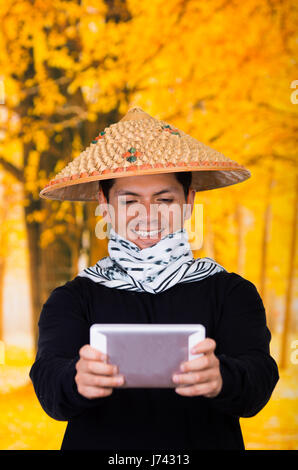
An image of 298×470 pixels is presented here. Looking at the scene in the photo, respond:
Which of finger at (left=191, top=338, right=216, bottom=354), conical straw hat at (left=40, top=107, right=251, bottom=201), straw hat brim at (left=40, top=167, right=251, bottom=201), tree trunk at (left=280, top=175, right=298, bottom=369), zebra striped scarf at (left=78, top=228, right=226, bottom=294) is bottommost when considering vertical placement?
tree trunk at (left=280, top=175, right=298, bottom=369)

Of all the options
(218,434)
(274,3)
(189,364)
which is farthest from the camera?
(274,3)

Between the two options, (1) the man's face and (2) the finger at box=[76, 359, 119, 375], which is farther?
(1) the man's face

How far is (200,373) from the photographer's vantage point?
3.14ft

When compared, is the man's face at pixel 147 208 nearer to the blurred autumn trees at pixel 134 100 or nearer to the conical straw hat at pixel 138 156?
the conical straw hat at pixel 138 156

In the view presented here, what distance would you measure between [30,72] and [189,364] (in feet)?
9.04

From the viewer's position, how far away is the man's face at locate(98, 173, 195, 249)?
1.37 m

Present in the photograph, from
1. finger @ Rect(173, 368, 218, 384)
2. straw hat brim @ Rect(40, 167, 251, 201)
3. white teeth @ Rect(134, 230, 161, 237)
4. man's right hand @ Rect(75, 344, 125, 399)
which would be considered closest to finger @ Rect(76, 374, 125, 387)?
man's right hand @ Rect(75, 344, 125, 399)

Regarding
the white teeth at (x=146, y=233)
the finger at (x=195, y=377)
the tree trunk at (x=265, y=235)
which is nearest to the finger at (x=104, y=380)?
the finger at (x=195, y=377)

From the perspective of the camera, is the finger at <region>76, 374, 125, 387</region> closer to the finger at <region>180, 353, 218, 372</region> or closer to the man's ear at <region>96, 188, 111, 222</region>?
the finger at <region>180, 353, 218, 372</region>

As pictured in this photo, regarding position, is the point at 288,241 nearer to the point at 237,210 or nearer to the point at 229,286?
the point at 237,210

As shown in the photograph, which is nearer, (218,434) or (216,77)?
(218,434)

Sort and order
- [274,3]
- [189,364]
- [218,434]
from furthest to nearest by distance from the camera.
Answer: [274,3], [218,434], [189,364]

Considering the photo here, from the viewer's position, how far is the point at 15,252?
3.33 meters

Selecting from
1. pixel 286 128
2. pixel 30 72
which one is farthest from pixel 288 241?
pixel 30 72
